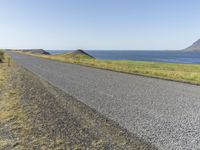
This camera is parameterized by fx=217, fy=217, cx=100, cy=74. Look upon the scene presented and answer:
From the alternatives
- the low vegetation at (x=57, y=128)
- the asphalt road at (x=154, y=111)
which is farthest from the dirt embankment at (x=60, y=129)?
the asphalt road at (x=154, y=111)

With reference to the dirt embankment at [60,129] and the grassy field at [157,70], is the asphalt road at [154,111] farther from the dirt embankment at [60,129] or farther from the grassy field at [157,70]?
the grassy field at [157,70]

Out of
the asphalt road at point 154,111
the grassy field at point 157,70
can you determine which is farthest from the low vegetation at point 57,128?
the grassy field at point 157,70

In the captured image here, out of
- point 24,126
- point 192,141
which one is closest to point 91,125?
point 24,126

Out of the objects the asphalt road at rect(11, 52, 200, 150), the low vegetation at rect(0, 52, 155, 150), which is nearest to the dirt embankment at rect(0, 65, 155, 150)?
the low vegetation at rect(0, 52, 155, 150)

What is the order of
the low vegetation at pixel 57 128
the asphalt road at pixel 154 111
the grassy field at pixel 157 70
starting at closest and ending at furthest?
the low vegetation at pixel 57 128 < the asphalt road at pixel 154 111 < the grassy field at pixel 157 70

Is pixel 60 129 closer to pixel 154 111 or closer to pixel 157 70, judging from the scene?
pixel 154 111

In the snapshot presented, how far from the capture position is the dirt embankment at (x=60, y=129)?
5121mm

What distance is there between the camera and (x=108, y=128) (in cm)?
625

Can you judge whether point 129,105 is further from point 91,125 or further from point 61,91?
point 61,91

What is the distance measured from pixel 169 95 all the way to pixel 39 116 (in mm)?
6655

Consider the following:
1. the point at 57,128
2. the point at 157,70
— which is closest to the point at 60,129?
the point at 57,128

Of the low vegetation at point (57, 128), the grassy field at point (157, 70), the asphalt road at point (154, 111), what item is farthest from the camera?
the grassy field at point (157, 70)

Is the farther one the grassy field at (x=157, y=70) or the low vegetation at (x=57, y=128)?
the grassy field at (x=157, y=70)

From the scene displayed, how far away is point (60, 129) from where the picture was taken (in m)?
6.13
